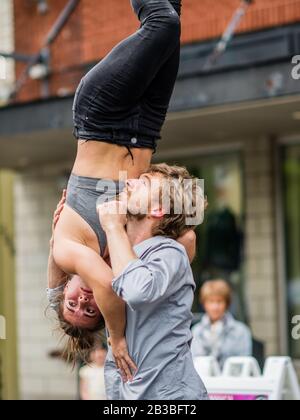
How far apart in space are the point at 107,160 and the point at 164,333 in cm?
71

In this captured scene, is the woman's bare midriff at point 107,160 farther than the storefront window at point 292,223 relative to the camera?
No

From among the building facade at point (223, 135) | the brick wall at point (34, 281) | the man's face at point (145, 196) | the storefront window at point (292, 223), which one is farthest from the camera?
the brick wall at point (34, 281)

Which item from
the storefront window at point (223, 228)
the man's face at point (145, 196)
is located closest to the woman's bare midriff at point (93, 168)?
the man's face at point (145, 196)

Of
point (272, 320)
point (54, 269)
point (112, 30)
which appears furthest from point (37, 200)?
point (54, 269)

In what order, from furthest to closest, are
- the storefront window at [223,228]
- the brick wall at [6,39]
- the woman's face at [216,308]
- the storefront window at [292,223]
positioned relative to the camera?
the brick wall at [6,39] → the storefront window at [223,228] → the storefront window at [292,223] → the woman's face at [216,308]

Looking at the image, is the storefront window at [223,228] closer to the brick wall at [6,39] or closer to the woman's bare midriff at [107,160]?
the brick wall at [6,39]

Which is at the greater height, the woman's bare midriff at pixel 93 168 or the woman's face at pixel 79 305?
the woman's bare midriff at pixel 93 168

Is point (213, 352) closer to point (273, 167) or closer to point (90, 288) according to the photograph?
point (273, 167)

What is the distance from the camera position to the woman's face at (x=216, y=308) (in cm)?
743

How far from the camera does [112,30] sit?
9.48m

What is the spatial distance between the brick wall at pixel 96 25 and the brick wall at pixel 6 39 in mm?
305

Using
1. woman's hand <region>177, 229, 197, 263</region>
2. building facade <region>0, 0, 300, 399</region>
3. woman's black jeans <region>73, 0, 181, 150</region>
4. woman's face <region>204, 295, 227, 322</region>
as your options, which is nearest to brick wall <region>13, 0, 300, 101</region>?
building facade <region>0, 0, 300, 399</region>

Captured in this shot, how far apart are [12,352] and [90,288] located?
7.34m

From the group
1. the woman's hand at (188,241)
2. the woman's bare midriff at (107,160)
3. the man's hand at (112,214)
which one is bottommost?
the woman's hand at (188,241)
